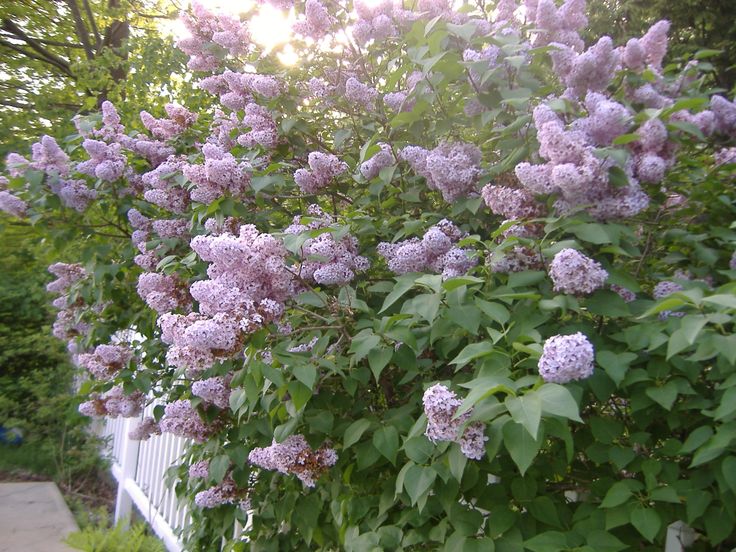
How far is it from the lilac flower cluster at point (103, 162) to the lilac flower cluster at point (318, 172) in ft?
3.48

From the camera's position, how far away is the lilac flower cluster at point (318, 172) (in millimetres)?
2309

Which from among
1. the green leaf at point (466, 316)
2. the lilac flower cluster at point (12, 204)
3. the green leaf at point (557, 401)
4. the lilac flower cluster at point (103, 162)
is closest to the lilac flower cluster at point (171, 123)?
the lilac flower cluster at point (103, 162)

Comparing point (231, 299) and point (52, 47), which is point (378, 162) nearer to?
point (231, 299)

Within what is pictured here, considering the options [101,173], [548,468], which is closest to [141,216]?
[101,173]

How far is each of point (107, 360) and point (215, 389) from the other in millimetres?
1115

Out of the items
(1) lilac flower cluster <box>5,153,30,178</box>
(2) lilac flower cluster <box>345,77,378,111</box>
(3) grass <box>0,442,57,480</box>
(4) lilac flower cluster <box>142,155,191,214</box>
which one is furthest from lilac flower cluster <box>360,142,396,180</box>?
(3) grass <box>0,442,57,480</box>

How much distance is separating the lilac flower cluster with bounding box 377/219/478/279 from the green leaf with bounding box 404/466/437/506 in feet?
1.64

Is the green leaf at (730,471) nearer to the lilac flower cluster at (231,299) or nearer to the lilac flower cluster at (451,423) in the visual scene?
the lilac flower cluster at (451,423)

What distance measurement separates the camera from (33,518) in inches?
212

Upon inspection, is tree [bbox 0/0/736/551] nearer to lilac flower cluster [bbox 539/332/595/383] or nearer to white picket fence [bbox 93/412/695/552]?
lilac flower cluster [bbox 539/332/595/383]

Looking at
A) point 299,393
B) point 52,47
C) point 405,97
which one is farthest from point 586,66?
point 52,47

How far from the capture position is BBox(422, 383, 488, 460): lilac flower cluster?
139 cm

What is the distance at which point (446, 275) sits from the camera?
1.74 m

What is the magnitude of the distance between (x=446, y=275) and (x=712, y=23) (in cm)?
552
